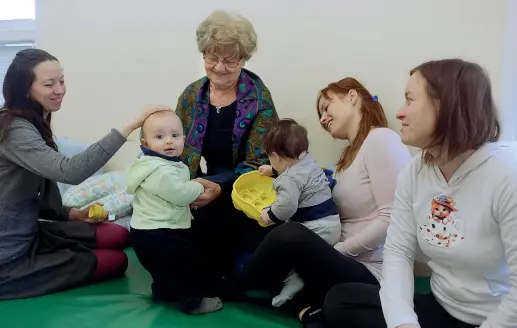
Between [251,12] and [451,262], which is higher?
[251,12]

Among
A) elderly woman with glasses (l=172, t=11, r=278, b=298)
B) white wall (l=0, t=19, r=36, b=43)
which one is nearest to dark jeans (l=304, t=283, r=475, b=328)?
elderly woman with glasses (l=172, t=11, r=278, b=298)

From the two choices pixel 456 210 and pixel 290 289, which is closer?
pixel 456 210

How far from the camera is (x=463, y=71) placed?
112cm

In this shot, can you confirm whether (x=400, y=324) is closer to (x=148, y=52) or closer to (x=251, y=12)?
(x=251, y=12)

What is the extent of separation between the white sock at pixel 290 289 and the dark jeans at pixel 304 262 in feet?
0.09

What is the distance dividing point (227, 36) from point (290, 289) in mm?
930

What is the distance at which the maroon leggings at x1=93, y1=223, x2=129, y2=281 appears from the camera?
6.12 ft

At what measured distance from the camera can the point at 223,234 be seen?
6.23ft

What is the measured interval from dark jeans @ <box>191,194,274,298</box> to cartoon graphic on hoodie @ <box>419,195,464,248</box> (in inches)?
29.2

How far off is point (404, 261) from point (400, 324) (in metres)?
0.18

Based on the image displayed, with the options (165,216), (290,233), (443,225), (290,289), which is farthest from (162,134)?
(443,225)

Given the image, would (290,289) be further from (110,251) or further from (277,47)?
(277,47)

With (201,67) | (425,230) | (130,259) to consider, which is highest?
(201,67)

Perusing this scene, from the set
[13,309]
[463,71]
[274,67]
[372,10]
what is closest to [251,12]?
[274,67]
